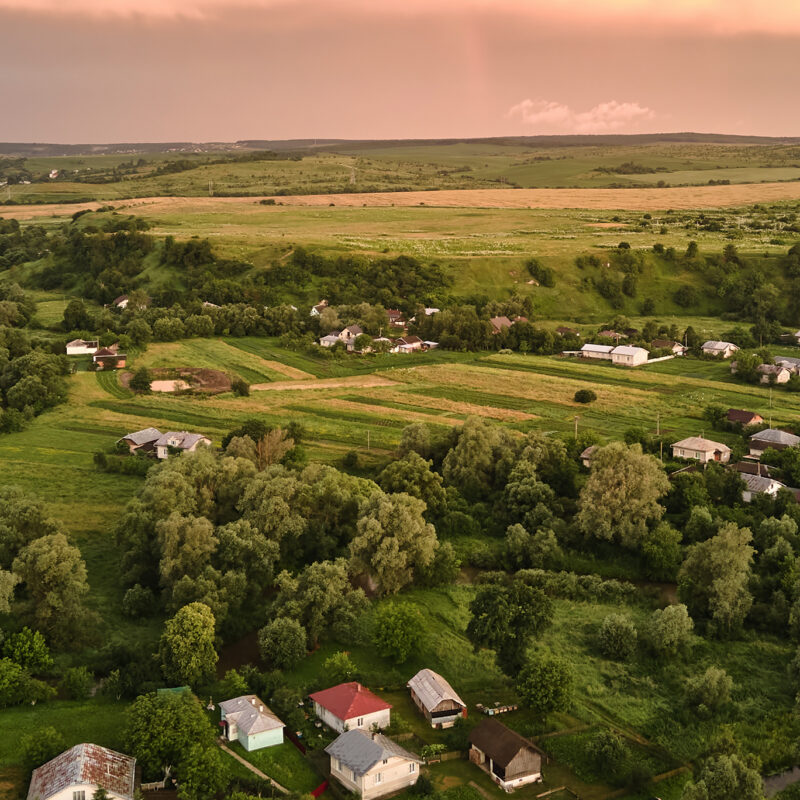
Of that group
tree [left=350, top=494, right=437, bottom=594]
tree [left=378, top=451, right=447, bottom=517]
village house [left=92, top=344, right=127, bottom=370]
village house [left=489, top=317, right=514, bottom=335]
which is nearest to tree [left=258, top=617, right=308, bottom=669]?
tree [left=350, top=494, right=437, bottom=594]

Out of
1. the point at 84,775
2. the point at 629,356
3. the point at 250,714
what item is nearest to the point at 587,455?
the point at 629,356

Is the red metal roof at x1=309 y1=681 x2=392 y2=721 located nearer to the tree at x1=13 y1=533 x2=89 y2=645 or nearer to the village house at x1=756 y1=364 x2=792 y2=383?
the tree at x1=13 y1=533 x2=89 y2=645

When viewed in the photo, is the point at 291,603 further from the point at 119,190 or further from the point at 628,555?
the point at 119,190

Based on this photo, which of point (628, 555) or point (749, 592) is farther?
point (628, 555)

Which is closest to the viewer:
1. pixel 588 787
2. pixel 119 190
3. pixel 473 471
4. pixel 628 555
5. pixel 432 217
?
pixel 588 787

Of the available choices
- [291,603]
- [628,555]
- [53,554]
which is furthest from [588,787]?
[53,554]

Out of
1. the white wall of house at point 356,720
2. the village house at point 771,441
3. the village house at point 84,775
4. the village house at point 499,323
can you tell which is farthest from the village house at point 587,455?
the village house at point 499,323

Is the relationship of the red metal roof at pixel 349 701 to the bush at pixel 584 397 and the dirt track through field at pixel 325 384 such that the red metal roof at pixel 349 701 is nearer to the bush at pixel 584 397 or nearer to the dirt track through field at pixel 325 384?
the bush at pixel 584 397
